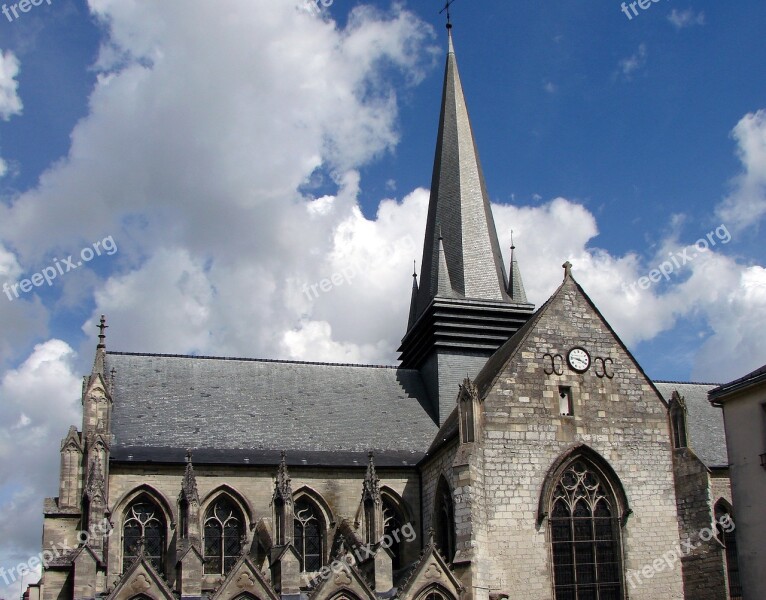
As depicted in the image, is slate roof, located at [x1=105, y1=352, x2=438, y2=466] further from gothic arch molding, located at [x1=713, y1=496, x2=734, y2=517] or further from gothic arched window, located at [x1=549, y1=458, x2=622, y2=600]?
gothic arch molding, located at [x1=713, y1=496, x2=734, y2=517]

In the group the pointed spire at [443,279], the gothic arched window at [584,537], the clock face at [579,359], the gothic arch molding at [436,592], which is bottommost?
the gothic arch molding at [436,592]

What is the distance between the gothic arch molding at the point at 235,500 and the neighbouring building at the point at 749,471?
12889 millimetres

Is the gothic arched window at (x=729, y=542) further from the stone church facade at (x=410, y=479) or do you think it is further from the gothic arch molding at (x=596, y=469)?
the gothic arch molding at (x=596, y=469)

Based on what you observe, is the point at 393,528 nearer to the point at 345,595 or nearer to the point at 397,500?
the point at 397,500

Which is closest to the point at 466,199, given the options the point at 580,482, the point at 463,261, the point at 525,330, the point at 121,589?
the point at 463,261

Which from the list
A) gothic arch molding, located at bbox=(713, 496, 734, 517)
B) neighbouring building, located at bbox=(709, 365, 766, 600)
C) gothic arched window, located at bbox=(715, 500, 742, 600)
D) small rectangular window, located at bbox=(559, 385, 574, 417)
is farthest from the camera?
gothic arch molding, located at bbox=(713, 496, 734, 517)

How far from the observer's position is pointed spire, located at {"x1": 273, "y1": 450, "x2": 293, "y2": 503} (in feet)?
80.8

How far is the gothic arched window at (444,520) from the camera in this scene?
24281mm

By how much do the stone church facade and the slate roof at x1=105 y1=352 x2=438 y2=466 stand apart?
0.22 ft

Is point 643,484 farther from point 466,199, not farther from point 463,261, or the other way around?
point 466,199

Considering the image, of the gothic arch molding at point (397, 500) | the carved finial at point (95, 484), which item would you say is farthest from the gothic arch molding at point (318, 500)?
the carved finial at point (95, 484)

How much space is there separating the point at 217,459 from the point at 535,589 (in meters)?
9.41

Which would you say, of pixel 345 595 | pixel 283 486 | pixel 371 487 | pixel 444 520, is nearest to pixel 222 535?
pixel 283 486

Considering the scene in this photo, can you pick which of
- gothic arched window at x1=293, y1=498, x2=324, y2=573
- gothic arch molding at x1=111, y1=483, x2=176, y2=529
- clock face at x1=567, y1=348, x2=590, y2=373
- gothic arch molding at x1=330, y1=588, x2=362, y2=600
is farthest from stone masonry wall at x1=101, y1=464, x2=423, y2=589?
clock face at x1=567, y1=348, x2=590, y2=373
